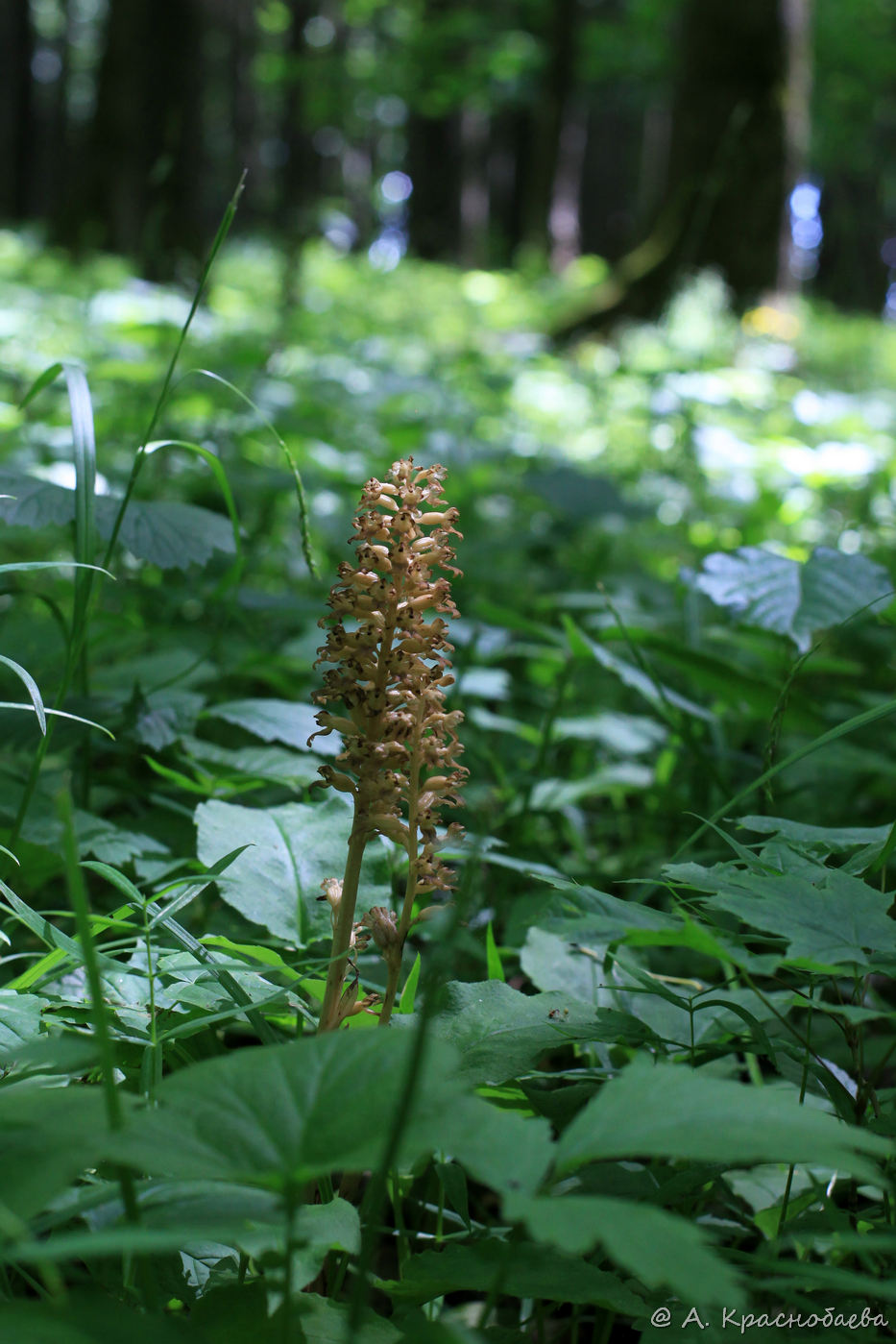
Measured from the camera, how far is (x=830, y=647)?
253 cm

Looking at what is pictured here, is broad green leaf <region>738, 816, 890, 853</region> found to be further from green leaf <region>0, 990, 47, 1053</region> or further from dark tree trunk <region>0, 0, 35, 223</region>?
dark tree trunk <region>0, 0, 35, 223</region>

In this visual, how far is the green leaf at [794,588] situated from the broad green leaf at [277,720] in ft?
2.11

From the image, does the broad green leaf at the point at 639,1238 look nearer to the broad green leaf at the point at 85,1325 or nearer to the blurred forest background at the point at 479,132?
the broad green leaf at the point at 85,1325

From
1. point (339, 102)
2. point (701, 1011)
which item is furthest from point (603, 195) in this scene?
point (701, 1011)

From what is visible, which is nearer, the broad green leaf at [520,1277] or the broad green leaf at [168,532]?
the broad green leaf at [520,1277]

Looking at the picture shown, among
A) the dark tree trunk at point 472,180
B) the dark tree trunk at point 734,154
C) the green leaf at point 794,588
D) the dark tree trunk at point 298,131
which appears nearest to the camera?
the green leaf at point 794,588

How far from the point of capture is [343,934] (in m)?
0.88

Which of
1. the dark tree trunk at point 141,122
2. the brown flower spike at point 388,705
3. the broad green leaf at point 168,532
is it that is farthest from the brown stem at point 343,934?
the dark tree trunk at point 141,122

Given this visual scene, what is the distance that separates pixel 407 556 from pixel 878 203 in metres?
15.4

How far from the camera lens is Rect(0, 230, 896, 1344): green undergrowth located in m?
0.61

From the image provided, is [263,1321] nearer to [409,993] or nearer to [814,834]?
[409,993]

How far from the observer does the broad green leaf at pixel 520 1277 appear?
744mm

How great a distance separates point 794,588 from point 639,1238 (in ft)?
4.05

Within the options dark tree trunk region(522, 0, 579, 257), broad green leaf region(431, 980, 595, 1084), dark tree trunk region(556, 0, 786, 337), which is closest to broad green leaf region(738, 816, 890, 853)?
broad green leaf region(431, 980, 595, 1084)
